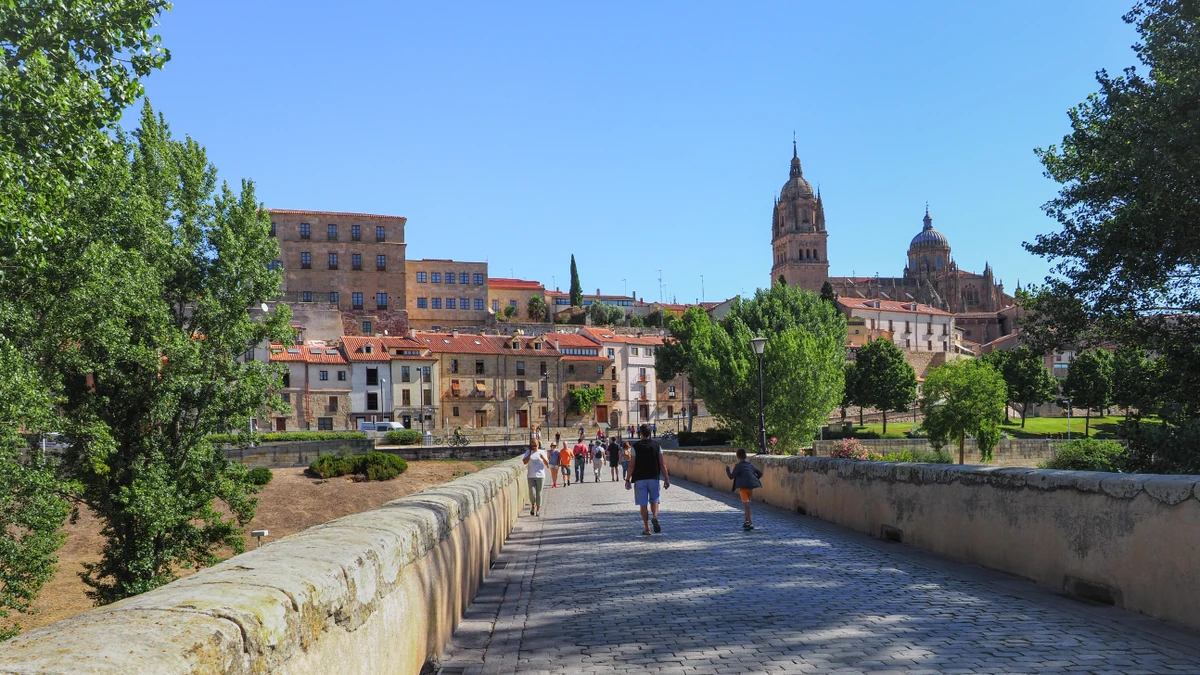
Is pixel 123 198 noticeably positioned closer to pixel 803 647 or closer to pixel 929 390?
pixel 803 647

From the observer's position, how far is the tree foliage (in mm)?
52375

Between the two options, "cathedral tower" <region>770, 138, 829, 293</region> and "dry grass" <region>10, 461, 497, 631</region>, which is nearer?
"dry grass" <region>10, 461, 497, 631</region>

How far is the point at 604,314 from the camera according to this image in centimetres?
12900

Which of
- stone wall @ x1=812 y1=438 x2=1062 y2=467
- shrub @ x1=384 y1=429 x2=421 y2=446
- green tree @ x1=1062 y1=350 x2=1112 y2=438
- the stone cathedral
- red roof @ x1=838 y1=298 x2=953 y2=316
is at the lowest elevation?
stone wall @ x1=812 y1=438 x2=1062 y2=467

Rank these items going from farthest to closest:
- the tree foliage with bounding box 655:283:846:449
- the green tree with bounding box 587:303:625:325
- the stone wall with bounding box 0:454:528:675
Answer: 1. the green tree with bounding box 587:303:625:325
2. the tree foliage with bounding box 655:283:846:449
3. the stone wall with bounding box 0:454:528:675

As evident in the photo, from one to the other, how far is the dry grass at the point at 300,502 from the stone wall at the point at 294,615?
28.4m

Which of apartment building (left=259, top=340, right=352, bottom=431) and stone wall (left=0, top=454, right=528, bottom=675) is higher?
apartment building (left=259, top=340, right=352, bottom=431)

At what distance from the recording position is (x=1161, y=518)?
20.7 ft

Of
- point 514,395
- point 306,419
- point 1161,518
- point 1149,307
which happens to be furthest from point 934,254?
point 1161,518

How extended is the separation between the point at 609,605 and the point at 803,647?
7.79 feet

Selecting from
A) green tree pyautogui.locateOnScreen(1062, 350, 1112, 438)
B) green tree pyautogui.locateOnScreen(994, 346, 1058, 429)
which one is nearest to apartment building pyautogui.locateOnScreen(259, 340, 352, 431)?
green tree pyautogui.locateOnScreen(994, 346, 1058, 429)

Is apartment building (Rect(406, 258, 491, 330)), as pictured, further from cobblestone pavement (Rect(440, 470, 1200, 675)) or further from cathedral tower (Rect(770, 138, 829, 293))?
cobblestone pavement (Rect(440, 470, 1200, 675))

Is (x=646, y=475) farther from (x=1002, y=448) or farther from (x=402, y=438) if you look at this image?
(x=1002, y=448)

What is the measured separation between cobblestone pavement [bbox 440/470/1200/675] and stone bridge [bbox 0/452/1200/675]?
0.09 ft
